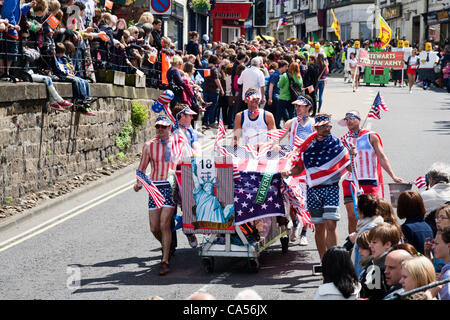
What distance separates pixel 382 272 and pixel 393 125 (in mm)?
16896

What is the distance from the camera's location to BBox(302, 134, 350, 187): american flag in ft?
30.1

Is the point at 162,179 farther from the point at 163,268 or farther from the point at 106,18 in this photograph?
the point at 106,18

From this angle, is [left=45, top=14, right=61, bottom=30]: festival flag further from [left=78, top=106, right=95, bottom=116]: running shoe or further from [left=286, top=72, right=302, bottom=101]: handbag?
[left=286, top=72, right=302, bottom=101]: handbag

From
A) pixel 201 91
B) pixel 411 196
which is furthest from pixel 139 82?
pixel 411 196

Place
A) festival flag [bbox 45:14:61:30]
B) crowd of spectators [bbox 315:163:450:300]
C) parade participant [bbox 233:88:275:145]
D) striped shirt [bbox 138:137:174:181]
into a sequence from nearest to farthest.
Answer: crowd of spectators [bbox 315:163:450:300], striped shirt [bbox 138:137:174:181], parade participant [bbox 233:88:275:145], festival flag [bbox 45:14:61:30]

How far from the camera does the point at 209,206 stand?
30.2 feet

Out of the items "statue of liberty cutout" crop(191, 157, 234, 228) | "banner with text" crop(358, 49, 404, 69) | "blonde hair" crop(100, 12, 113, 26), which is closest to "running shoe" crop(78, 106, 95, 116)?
"blonde hair" crop(100, 12, 113, 26)

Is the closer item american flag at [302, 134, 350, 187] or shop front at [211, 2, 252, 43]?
american flag at [302, 134, 350, 187]

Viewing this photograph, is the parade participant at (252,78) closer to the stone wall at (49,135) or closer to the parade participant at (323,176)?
the stone wall at (49,135)

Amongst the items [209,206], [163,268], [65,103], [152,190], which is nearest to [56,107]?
[65,103]

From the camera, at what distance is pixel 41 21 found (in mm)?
14219

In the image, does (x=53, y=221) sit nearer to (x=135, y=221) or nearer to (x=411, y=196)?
(x=135, y=221)

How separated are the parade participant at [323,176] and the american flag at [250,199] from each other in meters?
0.32

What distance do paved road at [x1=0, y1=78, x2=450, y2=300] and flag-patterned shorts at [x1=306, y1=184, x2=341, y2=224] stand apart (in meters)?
0.72
